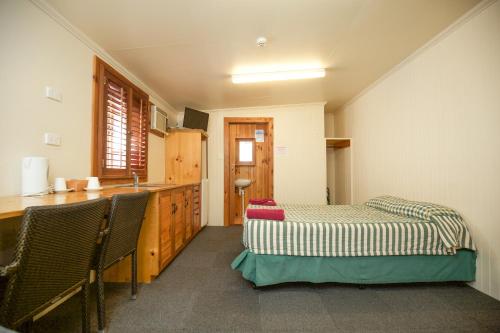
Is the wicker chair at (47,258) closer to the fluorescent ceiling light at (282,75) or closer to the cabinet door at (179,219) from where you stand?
the cabinet door at (179,219)

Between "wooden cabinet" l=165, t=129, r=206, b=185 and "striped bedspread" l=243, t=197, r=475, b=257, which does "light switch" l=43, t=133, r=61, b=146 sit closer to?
"striped bedspread" l=243, t=197, r=475, b=257

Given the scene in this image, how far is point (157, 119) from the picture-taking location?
3266 mm

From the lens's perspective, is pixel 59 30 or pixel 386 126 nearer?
pixel 59 30

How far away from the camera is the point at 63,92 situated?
1813mm

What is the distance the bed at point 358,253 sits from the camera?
5.98ft

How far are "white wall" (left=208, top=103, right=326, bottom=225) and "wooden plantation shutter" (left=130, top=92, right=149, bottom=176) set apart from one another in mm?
1536

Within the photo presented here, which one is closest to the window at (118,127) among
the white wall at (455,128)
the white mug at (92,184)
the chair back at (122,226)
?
the white mug at (92,184)

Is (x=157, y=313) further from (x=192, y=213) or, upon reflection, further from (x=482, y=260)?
(x=482, y=260)

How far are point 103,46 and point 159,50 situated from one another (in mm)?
584

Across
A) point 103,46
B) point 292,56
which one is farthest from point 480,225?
point 103,46

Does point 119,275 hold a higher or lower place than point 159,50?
lower

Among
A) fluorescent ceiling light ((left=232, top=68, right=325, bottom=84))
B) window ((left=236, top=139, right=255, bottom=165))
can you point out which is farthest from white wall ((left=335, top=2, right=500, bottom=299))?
window ((left=236, top=139, right=255, bottom=165))

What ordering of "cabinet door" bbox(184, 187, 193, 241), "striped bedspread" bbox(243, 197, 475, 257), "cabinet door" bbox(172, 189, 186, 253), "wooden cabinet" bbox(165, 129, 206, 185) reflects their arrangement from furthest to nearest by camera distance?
"wooden cabinet" bbox(165, 129, 206, 185)
"cabinet door" bbox(184, 187, 193, 241)
"cabinet door" bbox(172, 189, 186, 253)
"striped bedspread" bbox(243, 197, 475, 257)

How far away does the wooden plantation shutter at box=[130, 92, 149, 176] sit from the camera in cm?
278
